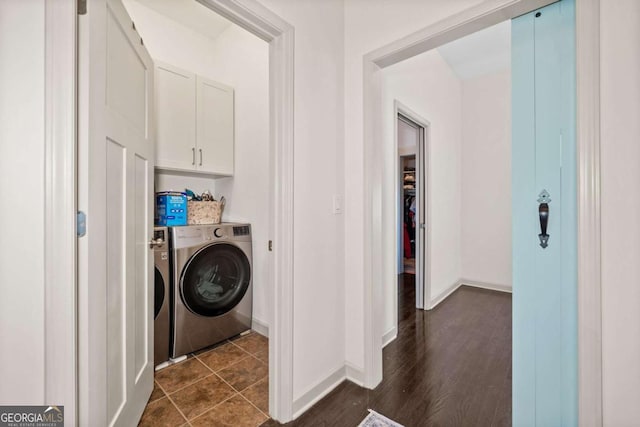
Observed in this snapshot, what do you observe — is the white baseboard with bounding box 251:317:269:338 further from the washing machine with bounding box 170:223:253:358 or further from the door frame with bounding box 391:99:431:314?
the door frame with bounding box 391:99:431:314

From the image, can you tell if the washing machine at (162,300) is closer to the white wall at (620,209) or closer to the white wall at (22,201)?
the white wall at (22,201)

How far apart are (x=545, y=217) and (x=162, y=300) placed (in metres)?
2.42

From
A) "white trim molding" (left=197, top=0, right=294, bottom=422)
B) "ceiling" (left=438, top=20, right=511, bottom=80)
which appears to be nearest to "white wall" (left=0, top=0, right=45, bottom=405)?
"white trim molding" (left=197, top=0, right=294, bottom=422)

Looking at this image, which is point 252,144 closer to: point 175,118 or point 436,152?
point 175,118

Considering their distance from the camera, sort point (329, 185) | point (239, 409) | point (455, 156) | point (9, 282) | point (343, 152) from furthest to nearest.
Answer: point (455, 156) → point (343, 152) → point (329, 185) → point (239, 409) → point (9, 282)

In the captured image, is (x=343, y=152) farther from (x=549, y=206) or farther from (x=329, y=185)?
(x=549, y=206)

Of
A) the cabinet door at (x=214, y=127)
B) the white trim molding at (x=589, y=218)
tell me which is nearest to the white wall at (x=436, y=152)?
the white trim molding at (x=589, y=218)

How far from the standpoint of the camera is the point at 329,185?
1.80 metres

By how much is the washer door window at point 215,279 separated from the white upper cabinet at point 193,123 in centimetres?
84

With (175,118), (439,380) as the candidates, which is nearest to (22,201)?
(175,118)

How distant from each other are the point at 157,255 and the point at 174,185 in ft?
3.09

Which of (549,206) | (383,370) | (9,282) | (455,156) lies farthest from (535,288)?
(455,156)

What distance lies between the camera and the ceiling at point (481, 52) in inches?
119

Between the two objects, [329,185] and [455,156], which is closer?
[329,185]
